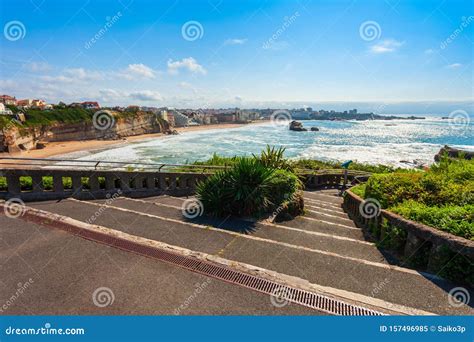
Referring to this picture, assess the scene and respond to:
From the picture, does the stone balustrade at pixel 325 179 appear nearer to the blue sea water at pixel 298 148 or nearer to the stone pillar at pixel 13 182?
the blue sea water at pixel 298 148

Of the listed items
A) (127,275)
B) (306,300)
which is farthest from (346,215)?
(127,275)

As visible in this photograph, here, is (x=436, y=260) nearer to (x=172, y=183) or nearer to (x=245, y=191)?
(x=245, y=191)

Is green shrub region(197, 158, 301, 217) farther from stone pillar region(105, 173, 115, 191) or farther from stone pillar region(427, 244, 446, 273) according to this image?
stone pillar region(427, 244, 446, 273)

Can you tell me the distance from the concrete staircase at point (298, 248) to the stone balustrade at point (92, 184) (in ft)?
2.08

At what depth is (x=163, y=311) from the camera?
3.01m

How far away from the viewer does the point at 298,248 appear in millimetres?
4617

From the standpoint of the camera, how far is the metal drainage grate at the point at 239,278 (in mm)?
3099

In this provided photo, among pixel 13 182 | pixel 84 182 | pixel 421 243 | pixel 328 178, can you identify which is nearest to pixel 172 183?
pixel 84 182

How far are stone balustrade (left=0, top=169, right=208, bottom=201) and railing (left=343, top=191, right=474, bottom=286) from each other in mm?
6770

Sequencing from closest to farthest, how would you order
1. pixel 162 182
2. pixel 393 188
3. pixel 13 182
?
1. pixel 393 188
2. pixel 13 182
3. pixel 162 182

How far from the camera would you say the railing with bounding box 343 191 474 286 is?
363cm

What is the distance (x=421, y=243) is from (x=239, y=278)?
3.01 meters

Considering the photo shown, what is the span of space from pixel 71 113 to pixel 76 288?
7945 cm

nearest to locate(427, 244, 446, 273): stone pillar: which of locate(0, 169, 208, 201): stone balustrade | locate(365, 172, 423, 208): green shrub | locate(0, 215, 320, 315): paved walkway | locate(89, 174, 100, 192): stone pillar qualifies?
locate(365, 172, 423, 208): green shrub
